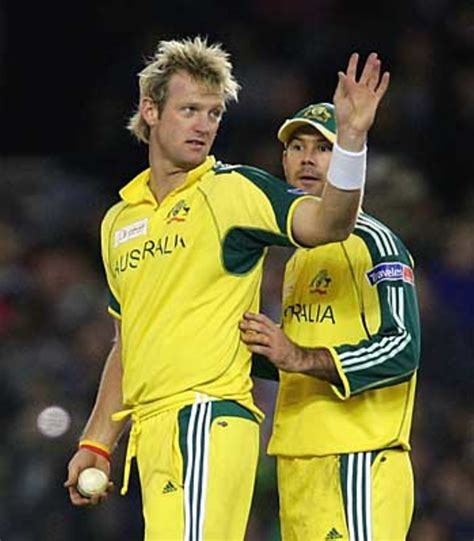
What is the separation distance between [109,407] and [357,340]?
0.81 meters

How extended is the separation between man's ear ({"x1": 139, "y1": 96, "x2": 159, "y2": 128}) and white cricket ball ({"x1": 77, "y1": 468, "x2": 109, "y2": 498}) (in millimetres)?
1088

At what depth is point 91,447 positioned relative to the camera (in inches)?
237

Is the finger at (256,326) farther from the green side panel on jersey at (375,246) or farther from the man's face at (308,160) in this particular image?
the man's face at (308,160)

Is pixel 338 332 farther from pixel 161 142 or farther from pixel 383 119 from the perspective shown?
pixel 383 119

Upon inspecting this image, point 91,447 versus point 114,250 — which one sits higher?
point 114,250

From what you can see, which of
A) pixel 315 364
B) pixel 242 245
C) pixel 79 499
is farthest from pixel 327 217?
pixel 79 499

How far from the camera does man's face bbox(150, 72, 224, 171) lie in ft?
18.9

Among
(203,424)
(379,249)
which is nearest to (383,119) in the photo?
(379,249)

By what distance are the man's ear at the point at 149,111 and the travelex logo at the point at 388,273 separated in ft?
2.70

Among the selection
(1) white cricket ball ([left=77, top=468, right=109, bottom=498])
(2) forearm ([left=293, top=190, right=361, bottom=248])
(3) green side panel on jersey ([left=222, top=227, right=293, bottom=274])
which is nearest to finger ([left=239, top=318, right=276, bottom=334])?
(3) green side panel on jersey ([left=222, top=227, right=293, bottom=274])

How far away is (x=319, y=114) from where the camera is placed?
6.21 m

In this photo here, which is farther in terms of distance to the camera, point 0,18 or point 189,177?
point 0,18

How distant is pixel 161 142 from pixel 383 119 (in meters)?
5.46

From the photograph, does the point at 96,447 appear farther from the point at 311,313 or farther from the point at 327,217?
the point at 327,217
